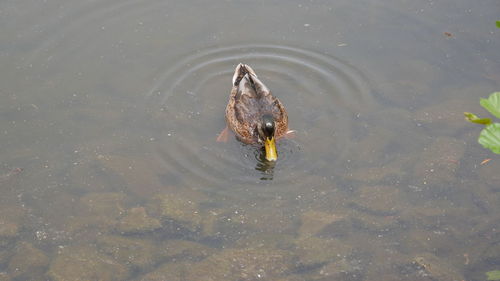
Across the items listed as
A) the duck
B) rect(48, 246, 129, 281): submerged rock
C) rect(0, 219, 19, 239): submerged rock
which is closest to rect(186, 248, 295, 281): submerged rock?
rect(48, 246, 129, 281): submerged rock

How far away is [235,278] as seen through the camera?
5.50 metres

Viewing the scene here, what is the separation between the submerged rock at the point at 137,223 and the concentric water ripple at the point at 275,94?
666mm

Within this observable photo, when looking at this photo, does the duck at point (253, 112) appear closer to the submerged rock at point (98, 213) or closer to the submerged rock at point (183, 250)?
the submerged rock at point (98, 213)

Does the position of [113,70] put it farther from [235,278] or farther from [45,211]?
[235,278]

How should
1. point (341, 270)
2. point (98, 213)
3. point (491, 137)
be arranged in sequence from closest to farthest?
point (491, 137) → point (341, 270) → point (98, 213)

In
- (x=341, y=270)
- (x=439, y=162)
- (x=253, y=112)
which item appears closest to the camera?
(x=341, y=270)

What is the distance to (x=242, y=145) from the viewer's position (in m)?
7.30

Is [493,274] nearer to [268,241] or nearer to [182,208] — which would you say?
[268,241]

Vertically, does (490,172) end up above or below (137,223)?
below

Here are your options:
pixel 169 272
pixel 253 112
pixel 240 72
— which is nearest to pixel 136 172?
pixel 169 272

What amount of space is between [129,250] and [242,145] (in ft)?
6.80

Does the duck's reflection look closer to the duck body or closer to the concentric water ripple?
the concentric water ripple

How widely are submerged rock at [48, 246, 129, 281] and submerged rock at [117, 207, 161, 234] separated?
402 mm

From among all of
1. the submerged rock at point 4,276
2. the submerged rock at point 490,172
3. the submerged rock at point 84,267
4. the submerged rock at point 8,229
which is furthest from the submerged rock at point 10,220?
the submerged rock at point 490,172
